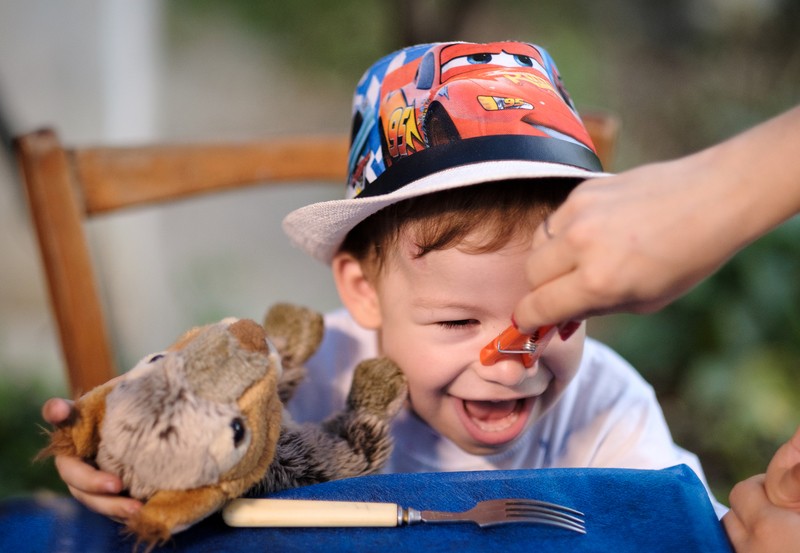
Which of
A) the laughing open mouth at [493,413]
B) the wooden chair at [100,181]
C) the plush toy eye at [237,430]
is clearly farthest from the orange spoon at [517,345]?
the wooden chair at [100,181]

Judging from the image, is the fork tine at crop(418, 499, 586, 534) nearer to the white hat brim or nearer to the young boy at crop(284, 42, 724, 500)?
the young boy at crop(284, 42, 724, 500)

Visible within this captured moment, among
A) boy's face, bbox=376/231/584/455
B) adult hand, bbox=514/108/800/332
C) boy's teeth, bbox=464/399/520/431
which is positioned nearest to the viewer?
adult hand, bbox=514/108/800/332

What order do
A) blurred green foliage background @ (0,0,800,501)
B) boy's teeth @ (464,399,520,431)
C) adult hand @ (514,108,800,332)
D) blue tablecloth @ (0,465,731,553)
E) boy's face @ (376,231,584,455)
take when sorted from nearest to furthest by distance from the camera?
adult hand @ (514,108,800,332) < blue tablecloth @ (0,465,731,553) < boy's face @ (376,231,584,455) < boy's teeth @ (464,399,520,431) < blurred green foliage background @ (0,0,800,501)

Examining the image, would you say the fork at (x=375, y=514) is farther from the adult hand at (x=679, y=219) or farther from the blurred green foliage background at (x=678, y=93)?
the blurred green foliage background at (x=678, y=93)

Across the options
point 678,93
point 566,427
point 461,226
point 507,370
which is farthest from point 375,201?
point 678,93

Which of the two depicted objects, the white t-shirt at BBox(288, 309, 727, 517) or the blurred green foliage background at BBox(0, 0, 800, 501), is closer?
the white t-shirt at BBox(288, 309, 727, 517)

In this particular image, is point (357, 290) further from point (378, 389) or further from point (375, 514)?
point (375, 514)

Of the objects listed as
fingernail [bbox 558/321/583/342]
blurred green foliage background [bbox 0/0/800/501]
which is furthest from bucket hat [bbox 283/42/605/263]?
blurred green foliage background [bbox 0/0/800/501]

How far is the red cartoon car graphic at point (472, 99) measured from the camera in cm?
62

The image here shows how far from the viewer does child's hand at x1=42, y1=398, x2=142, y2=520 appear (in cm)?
48

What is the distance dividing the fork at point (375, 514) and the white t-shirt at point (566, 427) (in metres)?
0.29

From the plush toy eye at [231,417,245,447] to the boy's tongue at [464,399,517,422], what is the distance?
1.06 feet

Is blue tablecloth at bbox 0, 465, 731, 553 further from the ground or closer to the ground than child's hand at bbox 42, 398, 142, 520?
closer to the ground

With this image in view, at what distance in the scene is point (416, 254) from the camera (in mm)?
691
